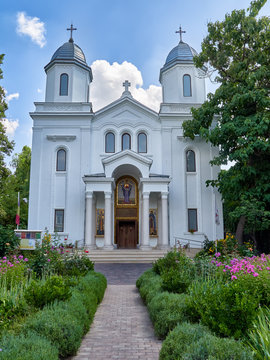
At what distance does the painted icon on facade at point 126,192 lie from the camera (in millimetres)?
23844

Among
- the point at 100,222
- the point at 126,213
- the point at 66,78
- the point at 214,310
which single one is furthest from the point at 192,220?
the point at 214,310

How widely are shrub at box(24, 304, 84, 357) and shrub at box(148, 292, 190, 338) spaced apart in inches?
59.2

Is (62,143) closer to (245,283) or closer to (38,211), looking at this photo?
(38,211)

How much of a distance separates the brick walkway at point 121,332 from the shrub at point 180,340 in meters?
0.66

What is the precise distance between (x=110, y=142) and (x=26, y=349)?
2063 cm

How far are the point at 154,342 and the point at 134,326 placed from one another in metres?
1.05

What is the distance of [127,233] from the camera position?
23844 millimetres

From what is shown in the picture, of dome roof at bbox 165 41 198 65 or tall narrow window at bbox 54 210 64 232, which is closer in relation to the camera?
tall narrow window at bbox 54 210 64 232

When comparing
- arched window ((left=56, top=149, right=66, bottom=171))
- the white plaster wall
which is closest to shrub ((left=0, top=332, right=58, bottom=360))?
arched window ((left=56, top=149, right=66, bottom=171))

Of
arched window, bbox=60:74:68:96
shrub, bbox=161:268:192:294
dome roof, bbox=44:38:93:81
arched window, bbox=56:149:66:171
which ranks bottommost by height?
shrub, bbox=161:268:192:294

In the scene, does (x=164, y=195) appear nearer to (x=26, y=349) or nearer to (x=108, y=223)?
(x=108, y=223)

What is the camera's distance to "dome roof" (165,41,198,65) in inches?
1022

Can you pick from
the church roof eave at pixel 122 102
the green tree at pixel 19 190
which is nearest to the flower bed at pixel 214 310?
the church roof eave at pixel 122 102

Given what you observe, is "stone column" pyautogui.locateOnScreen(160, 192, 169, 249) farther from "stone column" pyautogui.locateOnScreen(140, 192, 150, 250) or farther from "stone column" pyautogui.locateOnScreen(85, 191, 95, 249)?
"stone column" pyautogui.locateOnScreen(85, 191, 95, 249)
